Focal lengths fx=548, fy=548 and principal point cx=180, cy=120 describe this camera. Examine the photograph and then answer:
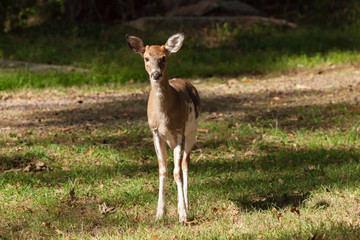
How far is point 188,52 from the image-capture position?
14.7 m

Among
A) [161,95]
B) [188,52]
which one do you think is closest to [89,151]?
[161,95]

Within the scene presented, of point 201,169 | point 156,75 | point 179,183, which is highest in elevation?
point 156,75

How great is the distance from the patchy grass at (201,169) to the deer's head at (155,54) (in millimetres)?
1242

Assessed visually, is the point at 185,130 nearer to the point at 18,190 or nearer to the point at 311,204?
the point at 311,204

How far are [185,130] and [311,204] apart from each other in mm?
1313

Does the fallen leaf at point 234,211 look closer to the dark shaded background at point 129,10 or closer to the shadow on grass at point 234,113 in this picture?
the shadow on grass at point 234,113

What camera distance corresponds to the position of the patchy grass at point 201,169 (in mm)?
4504

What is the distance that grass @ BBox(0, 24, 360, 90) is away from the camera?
12.1 meters

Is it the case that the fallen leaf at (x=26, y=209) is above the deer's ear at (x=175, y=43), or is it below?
below

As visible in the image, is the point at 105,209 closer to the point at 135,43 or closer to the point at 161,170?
the point at 161,170

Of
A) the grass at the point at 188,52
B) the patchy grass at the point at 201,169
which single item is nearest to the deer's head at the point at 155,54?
the patchy grass at the point at 201,169

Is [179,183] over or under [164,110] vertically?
under

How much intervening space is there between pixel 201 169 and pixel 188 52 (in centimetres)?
875

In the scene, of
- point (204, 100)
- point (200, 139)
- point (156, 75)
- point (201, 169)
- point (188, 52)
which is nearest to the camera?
point (156, 75)
